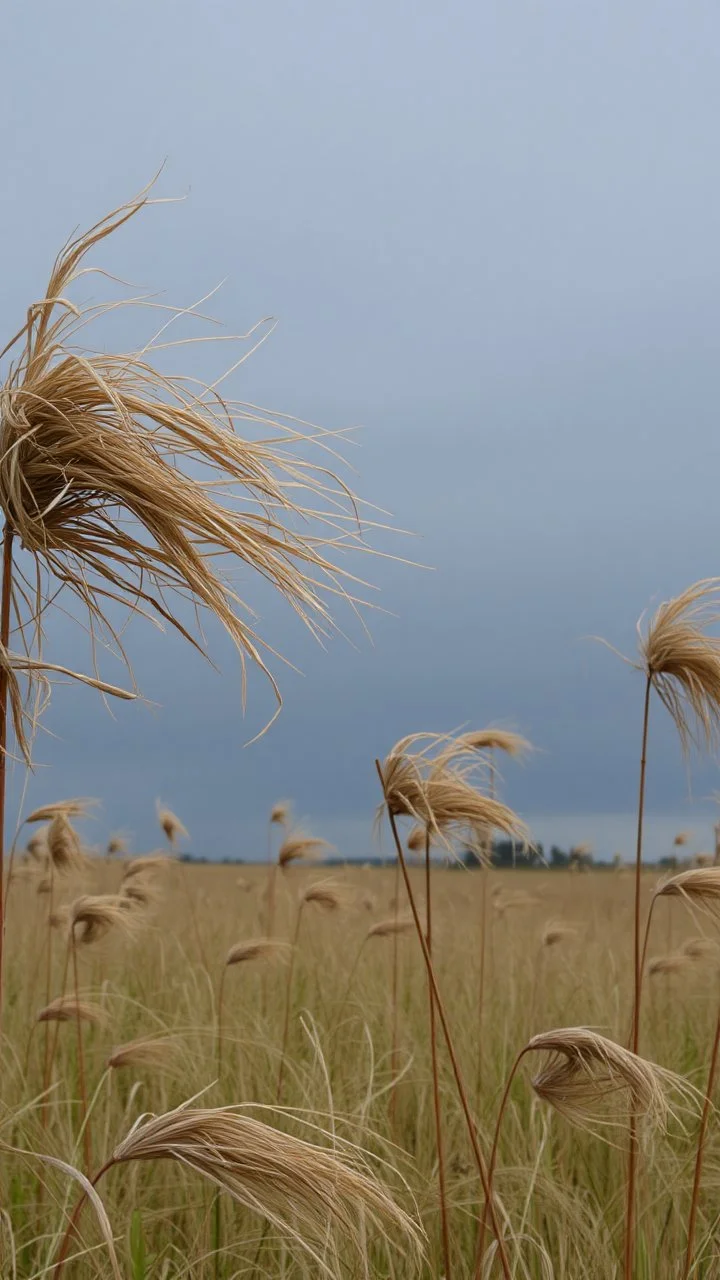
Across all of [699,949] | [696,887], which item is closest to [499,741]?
[696,887]

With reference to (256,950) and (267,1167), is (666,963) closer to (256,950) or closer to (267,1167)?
(256,950)

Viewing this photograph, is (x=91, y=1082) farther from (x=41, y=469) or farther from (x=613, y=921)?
(x=613, y=921)

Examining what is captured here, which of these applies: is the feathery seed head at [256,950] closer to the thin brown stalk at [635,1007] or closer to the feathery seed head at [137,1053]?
the feathery seed head at [137,1053]

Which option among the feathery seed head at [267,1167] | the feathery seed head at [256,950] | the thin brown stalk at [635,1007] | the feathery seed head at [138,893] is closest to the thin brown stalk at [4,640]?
the feathery seed head at [267,1167]

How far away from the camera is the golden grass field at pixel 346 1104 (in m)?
3.25

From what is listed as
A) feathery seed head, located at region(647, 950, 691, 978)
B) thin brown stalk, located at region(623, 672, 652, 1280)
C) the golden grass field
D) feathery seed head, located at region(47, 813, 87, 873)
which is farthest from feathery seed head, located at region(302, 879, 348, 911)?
thin brown stalk, located at region(623, 672, 652, 1280)

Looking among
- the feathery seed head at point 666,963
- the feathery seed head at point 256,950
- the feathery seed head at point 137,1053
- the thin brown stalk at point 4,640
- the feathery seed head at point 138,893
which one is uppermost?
the thin brown stalk at point 4,640

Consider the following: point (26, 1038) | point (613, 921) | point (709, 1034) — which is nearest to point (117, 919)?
point (26, 1038)

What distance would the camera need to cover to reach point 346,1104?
448 centimetres

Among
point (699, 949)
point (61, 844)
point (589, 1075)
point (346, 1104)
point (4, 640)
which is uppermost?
point (4, 640)

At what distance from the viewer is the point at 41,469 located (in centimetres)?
186

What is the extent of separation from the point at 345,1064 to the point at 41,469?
A: 382 centimetres

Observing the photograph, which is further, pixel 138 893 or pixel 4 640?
pixel 138 893

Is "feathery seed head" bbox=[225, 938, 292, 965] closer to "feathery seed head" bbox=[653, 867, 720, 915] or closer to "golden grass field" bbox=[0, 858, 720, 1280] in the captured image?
"golden grass field" bbox=[0, 858, 720, 1280]
